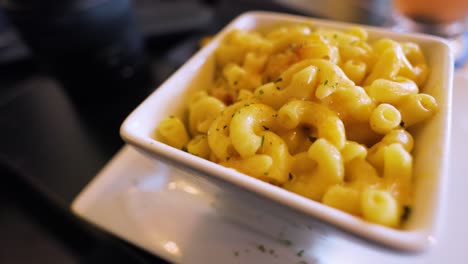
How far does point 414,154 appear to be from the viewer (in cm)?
48

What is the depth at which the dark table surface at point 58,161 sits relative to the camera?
2.72ft

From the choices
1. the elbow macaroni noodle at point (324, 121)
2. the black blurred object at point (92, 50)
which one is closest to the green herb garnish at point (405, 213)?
the elbow macaroni noodle at point (324, 121)

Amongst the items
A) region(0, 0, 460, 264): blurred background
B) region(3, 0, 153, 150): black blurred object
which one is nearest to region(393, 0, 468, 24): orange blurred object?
region(0, 0, 460, 264): blurred background

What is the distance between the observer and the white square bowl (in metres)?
0.36

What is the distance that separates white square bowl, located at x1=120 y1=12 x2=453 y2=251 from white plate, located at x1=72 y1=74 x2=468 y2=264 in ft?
0.29

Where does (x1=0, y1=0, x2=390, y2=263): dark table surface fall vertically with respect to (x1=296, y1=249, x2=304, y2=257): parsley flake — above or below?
below

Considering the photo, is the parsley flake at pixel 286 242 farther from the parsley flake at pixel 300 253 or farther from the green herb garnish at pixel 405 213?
the green herb garnish at pixel 405 213

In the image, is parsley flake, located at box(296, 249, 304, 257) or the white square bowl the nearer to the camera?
the white square bowl

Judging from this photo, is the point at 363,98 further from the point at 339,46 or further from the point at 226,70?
the point at 226,70

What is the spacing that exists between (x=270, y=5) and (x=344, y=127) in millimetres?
858

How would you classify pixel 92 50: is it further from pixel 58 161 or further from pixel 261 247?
pixel 261 247

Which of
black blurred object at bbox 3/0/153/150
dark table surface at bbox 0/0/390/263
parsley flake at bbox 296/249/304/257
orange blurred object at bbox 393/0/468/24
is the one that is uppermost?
orange blurred object at bbox 393/0/468/24

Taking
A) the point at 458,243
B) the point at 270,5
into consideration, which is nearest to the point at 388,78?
the point at 458,243

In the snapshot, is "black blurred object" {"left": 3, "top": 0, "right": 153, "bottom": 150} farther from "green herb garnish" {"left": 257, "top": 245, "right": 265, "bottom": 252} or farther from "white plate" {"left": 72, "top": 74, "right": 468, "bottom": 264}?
"green herb garnish" {"left": 257, "top": 245, "right": 265, "bottom": 252}
